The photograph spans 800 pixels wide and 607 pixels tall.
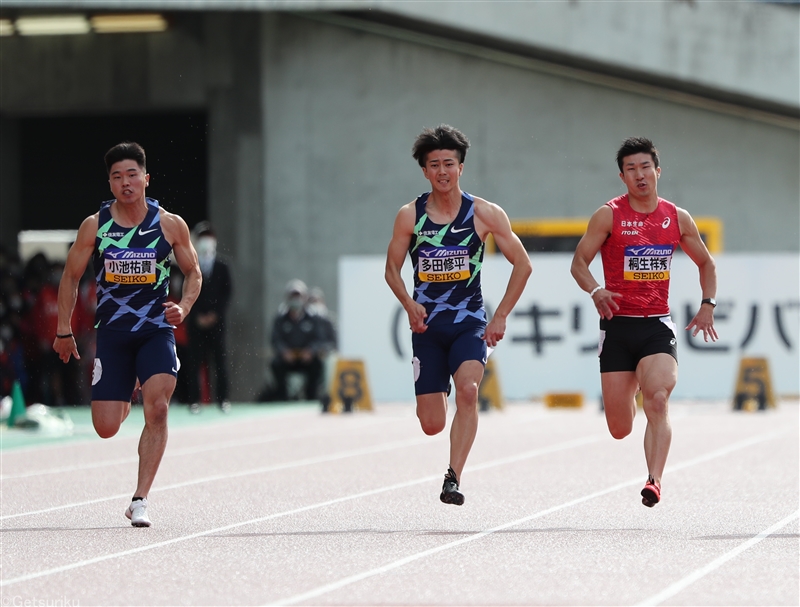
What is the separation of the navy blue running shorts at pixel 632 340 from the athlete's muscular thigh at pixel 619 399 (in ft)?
0.15

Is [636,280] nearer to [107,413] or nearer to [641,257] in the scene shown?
[641,257]

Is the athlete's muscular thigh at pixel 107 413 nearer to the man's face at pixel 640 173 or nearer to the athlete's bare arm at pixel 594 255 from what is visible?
the athlete's bare arm at pixel 594 255

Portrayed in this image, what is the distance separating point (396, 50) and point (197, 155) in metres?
7.56

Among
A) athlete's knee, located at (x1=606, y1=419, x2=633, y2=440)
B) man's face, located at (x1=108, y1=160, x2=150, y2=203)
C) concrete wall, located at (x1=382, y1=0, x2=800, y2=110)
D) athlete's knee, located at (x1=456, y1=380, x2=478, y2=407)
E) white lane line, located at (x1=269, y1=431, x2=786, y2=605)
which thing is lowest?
white lane line, located at (x1=269, y1=431, x2=786, y2=605)

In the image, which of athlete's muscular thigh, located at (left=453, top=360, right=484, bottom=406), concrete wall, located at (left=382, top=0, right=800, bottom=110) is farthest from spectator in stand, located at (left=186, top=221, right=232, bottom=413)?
athlete's muscular thigh, located at (left=453, top=360, right=484, bottom=406)

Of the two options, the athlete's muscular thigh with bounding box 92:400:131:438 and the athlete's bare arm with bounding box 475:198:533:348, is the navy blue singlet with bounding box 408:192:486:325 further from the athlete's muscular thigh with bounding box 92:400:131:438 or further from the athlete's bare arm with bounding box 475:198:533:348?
the athlete's muscular thigh with bounding box 92:400:131:438

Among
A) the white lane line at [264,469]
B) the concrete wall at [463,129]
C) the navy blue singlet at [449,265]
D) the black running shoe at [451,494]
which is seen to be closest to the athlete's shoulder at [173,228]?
the navy blue singlet at [449,265]

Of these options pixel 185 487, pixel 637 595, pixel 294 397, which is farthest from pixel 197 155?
pixel 637 595

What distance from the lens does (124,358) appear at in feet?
31.5

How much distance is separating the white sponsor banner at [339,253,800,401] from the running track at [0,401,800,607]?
5035mm

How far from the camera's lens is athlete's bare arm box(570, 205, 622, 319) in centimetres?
958

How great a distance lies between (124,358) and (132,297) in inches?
15.5

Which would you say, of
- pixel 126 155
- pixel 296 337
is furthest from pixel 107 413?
pixel 296 337

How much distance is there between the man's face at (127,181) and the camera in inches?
374
